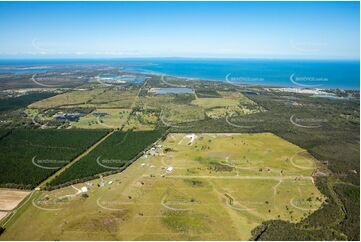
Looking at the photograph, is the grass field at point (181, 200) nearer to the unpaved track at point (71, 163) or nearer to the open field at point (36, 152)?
the unpaved track at point (71, 163)

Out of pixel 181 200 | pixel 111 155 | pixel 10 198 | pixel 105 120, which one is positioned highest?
pixel 111 155

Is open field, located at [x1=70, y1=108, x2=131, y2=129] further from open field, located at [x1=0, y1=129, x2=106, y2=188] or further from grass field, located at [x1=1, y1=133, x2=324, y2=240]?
grass field, located at [x1=1, y1=133, x2=324, y2=240]

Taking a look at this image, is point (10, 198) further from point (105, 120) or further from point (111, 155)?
point (105, 120)

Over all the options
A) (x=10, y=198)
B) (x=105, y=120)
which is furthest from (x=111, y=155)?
(x=105, y=120)

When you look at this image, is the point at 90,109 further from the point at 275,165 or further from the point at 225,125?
the point at 275,165

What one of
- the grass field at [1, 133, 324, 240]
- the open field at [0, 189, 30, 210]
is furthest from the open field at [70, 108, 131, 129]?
the open field at [0, 189, 30, 210]

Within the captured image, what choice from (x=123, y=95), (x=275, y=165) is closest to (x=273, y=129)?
(x=275, y=165)

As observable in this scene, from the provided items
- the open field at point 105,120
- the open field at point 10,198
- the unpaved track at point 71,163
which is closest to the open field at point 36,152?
the unpaved track at point 71,163
